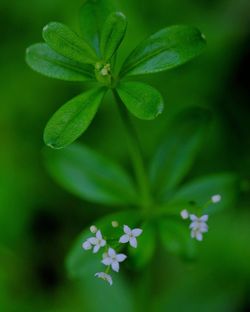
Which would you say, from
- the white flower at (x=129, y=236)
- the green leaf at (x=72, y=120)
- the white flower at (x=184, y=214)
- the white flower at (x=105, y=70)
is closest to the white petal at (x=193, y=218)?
the white flower at (x=184, y=214)

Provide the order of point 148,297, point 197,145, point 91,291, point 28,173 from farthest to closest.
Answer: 1. point 28,173
2. point 91,291
3. point 148,297
4. point 197,145

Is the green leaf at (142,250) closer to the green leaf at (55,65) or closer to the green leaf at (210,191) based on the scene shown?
the green leaf at (210,191)

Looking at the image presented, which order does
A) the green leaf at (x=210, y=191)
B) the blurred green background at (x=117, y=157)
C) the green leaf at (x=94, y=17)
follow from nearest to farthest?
the green leaf at (x=94, y=17) → the green leaf at (x=210, y=191) → the blurred green background at (x=117, y=157)

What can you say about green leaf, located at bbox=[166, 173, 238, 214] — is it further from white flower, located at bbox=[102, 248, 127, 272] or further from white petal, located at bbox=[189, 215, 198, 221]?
white flower, located at bbox=[102, 248, 127, 272]

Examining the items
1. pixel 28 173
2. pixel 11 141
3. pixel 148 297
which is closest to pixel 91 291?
pixel 148 297

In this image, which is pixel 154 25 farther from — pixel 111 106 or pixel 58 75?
pixel 58 75

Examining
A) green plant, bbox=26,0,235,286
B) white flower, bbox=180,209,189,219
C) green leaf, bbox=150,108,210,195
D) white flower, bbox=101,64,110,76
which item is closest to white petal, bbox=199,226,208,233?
green plant, bbox=26,0,235,286
